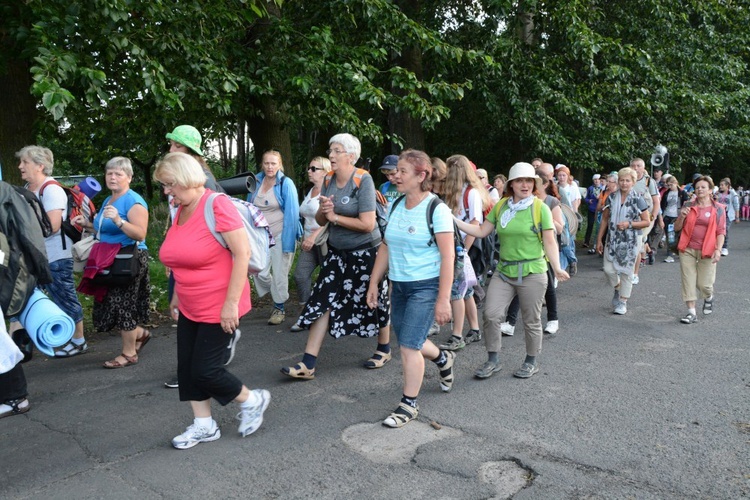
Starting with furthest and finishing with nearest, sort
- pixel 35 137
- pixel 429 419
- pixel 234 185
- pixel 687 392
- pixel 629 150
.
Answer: pixel 629 150 → pixel 35 137 → pixel 234 185 → pixel 687 392 → pixel 429 419

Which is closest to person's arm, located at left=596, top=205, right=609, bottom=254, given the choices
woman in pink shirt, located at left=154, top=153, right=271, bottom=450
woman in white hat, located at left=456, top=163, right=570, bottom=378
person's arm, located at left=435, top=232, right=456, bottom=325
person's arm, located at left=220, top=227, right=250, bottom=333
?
woman in white hat, located at left=456, top=163, right=570, bottom=378

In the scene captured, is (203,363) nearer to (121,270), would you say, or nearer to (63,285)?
(121,270)

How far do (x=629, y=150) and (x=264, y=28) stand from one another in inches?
413

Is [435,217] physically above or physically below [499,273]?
above

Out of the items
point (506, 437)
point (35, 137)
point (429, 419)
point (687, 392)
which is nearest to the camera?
point (506, 437)

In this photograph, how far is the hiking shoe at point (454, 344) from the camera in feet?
19.7

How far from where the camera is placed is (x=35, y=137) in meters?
8.38

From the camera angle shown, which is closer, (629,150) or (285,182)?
(285,182)

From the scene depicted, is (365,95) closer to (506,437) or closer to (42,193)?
(42,193)

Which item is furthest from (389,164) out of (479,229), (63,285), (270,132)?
(270,132)

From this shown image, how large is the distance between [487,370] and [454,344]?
0.84 metres

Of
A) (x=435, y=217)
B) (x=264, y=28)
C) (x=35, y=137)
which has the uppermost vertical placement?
(x=264, y=28)

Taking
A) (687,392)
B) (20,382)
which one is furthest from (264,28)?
(687,392)

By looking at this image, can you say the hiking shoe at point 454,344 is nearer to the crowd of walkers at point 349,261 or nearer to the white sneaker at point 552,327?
the crowd of walkers at point 349,261
